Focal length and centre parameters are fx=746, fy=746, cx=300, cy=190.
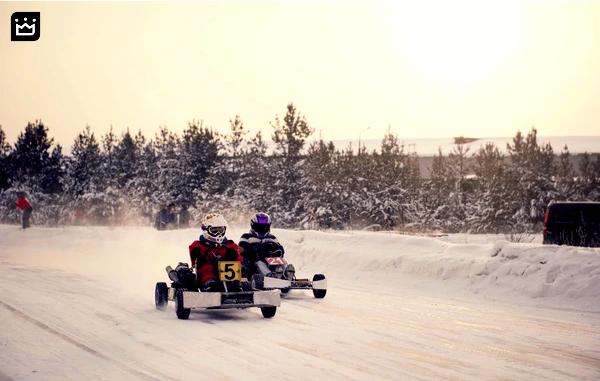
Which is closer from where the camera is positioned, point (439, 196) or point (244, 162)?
point (439, 196)

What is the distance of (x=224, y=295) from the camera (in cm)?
1227

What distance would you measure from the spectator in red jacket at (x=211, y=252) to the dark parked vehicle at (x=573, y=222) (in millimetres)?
14263

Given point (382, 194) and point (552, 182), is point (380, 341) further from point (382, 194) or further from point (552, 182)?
point (552, 182)

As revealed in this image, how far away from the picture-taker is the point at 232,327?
11.6m

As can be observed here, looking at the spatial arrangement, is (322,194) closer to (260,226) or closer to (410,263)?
(410,263)

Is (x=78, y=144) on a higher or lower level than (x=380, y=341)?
higher

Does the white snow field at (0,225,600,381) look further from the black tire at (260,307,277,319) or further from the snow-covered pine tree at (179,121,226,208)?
the snow-covered pine tree at (179,121,226,208)

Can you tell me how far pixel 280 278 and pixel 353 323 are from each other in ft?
10.5

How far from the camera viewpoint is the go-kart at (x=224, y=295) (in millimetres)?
12211

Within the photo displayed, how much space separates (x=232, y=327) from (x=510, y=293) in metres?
6.73

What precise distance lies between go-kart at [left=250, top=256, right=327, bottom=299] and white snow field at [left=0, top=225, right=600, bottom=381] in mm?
274

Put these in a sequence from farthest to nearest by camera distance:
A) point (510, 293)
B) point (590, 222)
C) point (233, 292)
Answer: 1. point (590, 222)
2. point (510, 293)
3. point (233, 292)

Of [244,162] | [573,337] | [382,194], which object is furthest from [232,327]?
[244,162]

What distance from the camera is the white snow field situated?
8.63m
